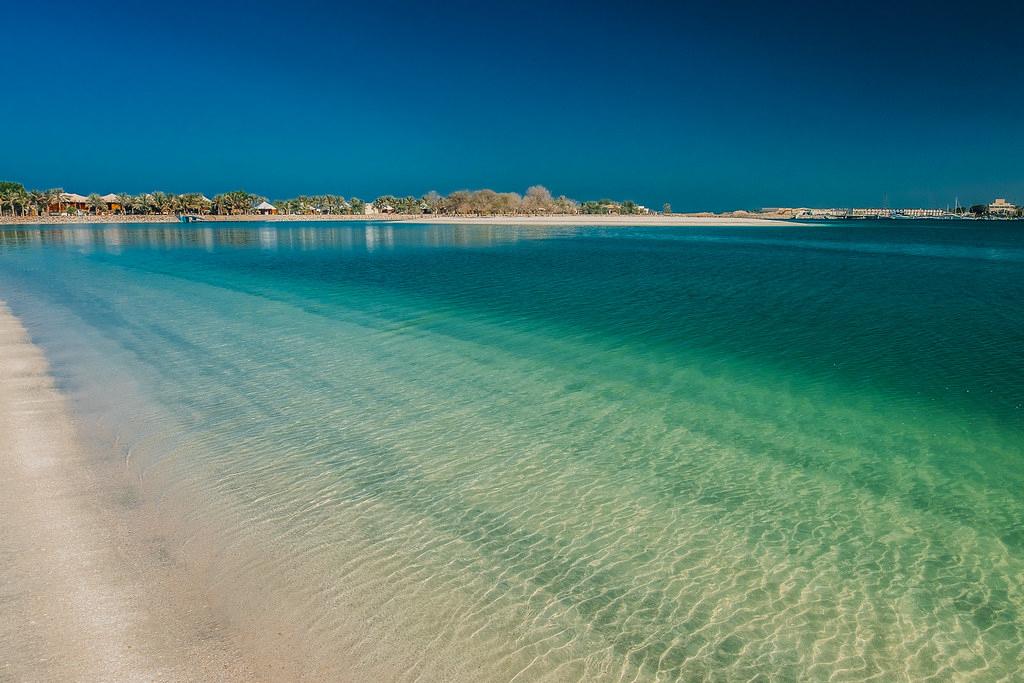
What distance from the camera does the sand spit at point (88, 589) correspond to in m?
3.44

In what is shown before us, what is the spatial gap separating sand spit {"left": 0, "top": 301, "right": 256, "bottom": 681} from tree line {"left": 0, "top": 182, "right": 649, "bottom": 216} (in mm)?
132883

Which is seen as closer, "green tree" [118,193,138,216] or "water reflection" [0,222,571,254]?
"water reflection" [0,222,571,254]

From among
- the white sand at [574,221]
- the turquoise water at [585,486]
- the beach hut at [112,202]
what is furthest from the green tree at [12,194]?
the turquoise water at [585,486]

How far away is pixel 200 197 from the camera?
127500mm

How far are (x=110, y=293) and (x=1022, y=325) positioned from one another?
27.4 metres

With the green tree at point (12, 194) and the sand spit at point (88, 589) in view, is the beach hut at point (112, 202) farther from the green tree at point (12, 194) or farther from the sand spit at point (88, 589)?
the sand spit at point (88, 589)

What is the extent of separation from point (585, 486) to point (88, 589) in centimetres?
422

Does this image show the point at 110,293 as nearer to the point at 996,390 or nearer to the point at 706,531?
the point at 706,531

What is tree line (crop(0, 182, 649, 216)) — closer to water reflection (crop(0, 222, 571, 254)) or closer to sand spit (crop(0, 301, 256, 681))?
water reflection (crop(0, 222, 571, 254))

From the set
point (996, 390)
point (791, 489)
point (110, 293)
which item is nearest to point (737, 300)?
point (996, 390)

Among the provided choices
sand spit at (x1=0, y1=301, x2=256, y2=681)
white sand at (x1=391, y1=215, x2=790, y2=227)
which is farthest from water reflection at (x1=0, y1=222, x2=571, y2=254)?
white sand at (x1=391, y1=215, x2=790, y2=227)

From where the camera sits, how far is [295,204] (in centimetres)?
15350

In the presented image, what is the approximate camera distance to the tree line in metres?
112

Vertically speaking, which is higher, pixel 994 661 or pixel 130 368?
pixel 130 368
